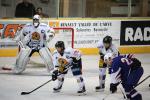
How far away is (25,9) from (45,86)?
4022 millimetres

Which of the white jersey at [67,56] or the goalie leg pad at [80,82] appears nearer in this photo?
the white jersey at [67,56]

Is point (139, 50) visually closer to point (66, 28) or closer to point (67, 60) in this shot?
point (66, 28)

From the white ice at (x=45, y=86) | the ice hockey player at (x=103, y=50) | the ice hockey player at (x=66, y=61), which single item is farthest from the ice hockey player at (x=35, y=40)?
the ice hockey player at (x=66, y=61)

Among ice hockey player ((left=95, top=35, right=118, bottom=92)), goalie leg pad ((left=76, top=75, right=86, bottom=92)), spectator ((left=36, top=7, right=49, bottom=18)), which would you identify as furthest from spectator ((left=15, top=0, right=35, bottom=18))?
goalie leg pad ((left=76, top=75, right=86, bottom=92))

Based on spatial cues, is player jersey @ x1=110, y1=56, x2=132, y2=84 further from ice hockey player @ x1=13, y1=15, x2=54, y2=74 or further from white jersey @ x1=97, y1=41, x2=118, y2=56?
ice hockey player @ x1=13, y1=15, x2=54, y2=74

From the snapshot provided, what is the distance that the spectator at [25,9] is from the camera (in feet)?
46.9

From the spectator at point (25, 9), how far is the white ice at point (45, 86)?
1298 millimetres

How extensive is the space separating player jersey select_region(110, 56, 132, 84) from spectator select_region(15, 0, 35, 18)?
5.96 meters

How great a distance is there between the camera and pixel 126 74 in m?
8.75

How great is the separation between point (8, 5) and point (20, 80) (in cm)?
374

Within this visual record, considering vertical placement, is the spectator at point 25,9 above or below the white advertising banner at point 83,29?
above

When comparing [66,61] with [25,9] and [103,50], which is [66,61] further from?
[25,9]

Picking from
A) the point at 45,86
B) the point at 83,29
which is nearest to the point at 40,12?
the point at 83,29

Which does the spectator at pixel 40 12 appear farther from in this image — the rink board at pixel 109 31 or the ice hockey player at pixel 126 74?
the ice hockey player at pixel 126 74
